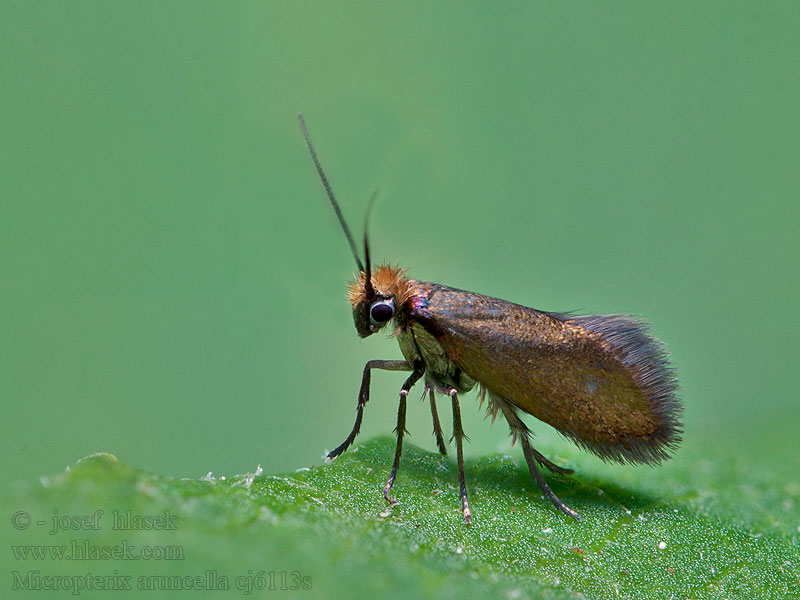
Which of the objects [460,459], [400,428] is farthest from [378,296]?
[460,459]

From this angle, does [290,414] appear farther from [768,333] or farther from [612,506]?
[768,333]

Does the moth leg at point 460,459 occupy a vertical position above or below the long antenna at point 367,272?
below

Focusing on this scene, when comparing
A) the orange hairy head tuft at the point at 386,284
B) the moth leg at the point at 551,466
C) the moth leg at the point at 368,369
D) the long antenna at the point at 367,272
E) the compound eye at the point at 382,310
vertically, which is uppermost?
the orange hairy head tuft at the point at 386,284

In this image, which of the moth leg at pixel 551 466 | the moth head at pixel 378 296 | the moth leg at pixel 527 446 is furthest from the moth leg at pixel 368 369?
the moth leg at pixel 551 466

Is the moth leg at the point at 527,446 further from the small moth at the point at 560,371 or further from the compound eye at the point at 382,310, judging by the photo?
the compound eye at the point at 382,310

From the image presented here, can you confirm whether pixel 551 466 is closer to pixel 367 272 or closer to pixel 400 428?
pixel 400 428

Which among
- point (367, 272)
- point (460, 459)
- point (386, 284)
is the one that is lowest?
point (460, 459)

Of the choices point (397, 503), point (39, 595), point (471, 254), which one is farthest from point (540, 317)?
point (39, 595)
